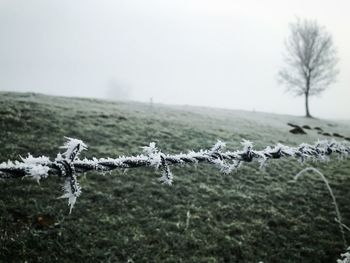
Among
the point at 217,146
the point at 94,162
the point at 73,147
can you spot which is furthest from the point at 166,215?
the point at 73,147

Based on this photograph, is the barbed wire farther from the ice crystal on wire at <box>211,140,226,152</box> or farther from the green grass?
the green grass

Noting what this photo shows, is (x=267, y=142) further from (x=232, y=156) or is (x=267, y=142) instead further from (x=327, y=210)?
(x=232, y=156)

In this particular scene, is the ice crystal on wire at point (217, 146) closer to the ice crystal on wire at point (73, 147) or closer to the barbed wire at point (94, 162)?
the barbed wire at point (94, 162)

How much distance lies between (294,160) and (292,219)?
7193 mm

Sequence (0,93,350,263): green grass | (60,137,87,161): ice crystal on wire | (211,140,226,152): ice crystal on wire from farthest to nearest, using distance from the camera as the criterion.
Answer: (0,93,350,263): green grass → (211,140,226,152): ice crystal on wire → (60,137,87,161): ice crystal on wire

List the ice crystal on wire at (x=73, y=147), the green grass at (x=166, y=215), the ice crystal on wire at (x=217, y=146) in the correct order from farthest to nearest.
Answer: the green grass at (x=166, y=215), the ice crystal on wire at (x=217, y=146), the ice crystal on wire at (x=73, y=147)

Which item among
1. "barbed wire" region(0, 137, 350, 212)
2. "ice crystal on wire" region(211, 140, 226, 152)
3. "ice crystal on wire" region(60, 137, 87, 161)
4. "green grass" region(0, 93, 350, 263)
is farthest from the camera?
"green grass" region(0, 93, 350, 263)

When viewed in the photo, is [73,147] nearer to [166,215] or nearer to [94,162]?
[94,162]

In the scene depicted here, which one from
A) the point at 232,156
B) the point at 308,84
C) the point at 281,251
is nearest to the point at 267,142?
the point at 281,251

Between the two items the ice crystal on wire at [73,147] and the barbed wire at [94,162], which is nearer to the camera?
the barbed wire at [94,162]

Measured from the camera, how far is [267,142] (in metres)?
20.3

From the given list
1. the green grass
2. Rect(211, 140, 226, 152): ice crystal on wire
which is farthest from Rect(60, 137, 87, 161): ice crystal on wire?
the green grass

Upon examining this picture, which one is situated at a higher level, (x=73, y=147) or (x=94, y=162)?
(x=73, y=147)

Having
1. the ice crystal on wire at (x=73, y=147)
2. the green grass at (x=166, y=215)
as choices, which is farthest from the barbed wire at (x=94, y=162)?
the green grass at (x=166, y=215)
